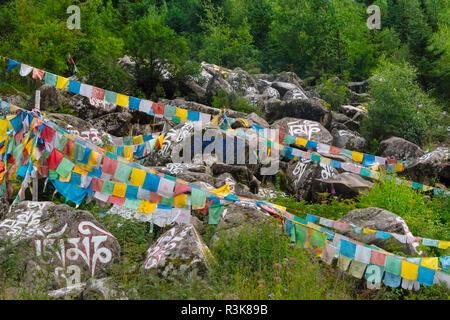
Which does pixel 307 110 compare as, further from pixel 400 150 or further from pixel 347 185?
pixel 347 185

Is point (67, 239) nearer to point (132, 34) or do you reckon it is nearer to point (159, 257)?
point (159, 257)

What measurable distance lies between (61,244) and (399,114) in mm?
20031

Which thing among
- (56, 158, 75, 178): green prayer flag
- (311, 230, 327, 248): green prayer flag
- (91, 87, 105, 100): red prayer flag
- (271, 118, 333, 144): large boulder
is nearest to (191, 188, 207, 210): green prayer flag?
(311, 230, 327, 248): green prayer flag

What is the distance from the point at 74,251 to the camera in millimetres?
9406

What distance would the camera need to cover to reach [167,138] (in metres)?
17.9

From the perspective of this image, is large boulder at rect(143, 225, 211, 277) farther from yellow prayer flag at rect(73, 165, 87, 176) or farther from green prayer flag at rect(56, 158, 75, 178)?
green prayer flag at rect(56, 158, 75, 178)

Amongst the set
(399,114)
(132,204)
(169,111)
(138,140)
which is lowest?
(132,204)

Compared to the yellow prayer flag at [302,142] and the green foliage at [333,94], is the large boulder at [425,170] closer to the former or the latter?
the yellow prayer flag at [302,142]

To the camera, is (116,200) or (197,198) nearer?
(197,198)

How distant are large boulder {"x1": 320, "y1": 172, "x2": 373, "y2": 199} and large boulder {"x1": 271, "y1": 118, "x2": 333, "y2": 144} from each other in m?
6.25

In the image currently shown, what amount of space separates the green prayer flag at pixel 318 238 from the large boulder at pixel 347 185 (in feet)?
19.9

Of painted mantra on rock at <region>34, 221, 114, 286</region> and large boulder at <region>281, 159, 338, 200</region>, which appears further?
large boulder at <region>281, 159, 338, 200</region>

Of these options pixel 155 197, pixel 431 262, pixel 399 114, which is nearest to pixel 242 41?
pixel 399 114

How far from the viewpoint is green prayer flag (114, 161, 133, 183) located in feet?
35.0
